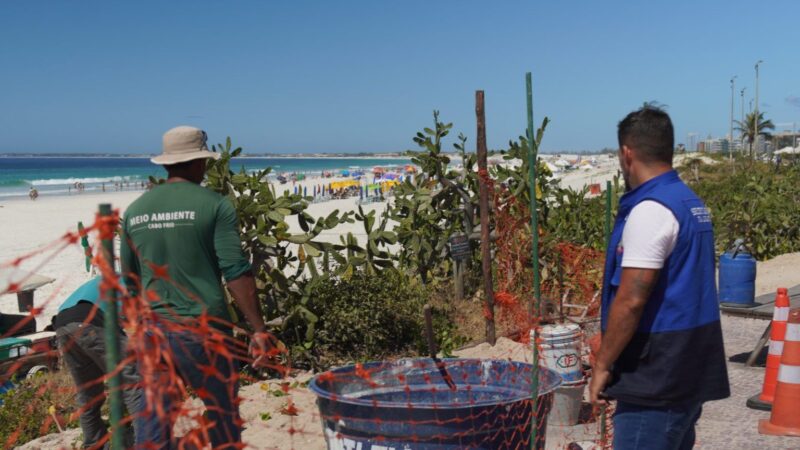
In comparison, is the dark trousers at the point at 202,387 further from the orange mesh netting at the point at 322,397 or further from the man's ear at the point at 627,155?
the man's ear at the point at 627,155

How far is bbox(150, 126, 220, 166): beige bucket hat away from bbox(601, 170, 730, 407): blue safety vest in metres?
1.98

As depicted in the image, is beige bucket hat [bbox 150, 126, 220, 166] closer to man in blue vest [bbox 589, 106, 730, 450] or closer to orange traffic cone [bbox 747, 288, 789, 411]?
man in blue vest [bbox 589, 106, 730, 450]

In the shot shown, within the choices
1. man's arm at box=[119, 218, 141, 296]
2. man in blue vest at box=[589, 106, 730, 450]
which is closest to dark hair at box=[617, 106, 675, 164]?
man in blue vest at box=[589, 106, 730, 450]

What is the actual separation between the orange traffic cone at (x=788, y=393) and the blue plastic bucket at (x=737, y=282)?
215 cm

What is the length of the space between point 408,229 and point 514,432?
6.08 meters

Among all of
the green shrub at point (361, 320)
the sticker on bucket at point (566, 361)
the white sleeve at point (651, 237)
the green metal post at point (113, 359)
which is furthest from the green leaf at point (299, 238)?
the green metal post at point (113, 359)

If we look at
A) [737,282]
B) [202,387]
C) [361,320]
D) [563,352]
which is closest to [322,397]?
[202,387]

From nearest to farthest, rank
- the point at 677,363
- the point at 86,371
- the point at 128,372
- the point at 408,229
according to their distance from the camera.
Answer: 1. the point at 677,363
2. the point at 128,372
3. the point at 86,371
4. the point at 408,229

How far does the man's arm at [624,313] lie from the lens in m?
2.76

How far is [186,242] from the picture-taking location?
357 centimetres

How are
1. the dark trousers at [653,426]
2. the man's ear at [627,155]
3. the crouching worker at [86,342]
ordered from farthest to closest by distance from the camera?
the crouching worker at [86,342]
the man's ear at [627,155]
the dark trousers at [653,426]

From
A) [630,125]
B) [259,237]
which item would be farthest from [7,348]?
[630,125]

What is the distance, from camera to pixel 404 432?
3.31 metres

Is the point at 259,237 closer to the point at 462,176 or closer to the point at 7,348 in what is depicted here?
the point at 7,348
